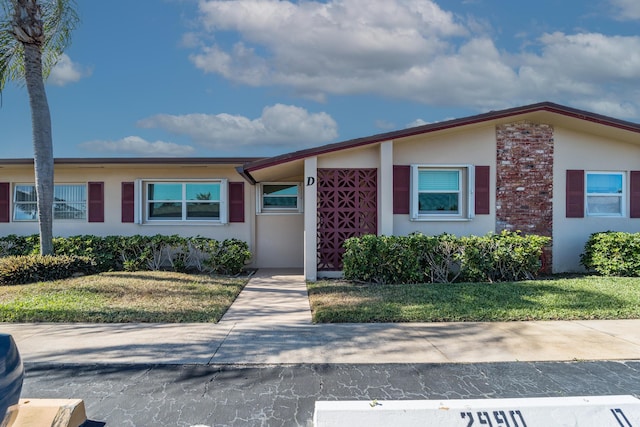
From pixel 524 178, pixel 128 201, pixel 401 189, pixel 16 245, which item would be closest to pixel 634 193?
pixel 524 178

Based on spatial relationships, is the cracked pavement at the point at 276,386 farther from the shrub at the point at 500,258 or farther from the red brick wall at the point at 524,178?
the red brick wall at the point at 524,178

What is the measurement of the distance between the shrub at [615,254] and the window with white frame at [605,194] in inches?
38.3

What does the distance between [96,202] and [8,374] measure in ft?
39.3

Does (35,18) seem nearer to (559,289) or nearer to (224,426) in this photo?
(224,426)

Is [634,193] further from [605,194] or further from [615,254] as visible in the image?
Result: [615,254]

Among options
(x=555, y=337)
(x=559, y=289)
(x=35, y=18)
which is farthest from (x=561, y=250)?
(x=35, y=18)

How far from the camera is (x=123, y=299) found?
7.68 m

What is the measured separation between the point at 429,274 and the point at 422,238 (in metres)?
0.88

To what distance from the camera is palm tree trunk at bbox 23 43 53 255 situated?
394 inches

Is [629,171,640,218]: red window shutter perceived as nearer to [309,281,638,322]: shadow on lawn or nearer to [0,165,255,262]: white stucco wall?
[309,281,638,322]: shadow on lawn

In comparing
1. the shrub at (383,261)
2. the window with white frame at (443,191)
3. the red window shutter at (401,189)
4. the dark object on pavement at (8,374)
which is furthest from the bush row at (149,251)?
the dark object on pavement at (8,374)

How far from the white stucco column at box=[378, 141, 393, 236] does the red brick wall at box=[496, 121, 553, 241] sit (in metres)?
2.82

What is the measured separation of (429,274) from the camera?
933 cm

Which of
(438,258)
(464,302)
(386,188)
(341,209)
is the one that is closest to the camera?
(464,302)
